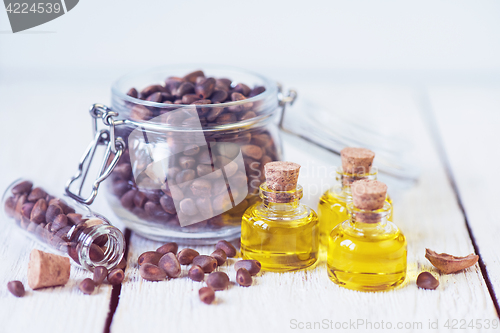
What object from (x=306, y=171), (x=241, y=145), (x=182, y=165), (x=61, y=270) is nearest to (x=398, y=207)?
(x=306, y=171)

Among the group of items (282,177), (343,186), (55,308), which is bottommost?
(55,308)

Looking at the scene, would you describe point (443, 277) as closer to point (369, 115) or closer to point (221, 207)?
point (221, 207)

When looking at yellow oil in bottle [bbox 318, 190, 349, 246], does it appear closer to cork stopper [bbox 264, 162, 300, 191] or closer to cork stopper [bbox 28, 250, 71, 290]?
cork stopper [bbox 264, 162, 300, 191]

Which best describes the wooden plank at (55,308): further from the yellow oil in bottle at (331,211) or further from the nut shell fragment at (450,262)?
the nut shell fragment at (450,262)

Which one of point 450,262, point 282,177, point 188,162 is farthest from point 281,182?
point 450,262

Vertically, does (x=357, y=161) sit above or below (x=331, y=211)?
above

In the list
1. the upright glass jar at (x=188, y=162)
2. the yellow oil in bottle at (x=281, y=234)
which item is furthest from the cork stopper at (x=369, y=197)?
the upright glass jar at (x=188, y=162)

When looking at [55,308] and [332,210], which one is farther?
[332,210]

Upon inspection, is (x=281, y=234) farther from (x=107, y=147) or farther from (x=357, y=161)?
(x=107, y=147)
